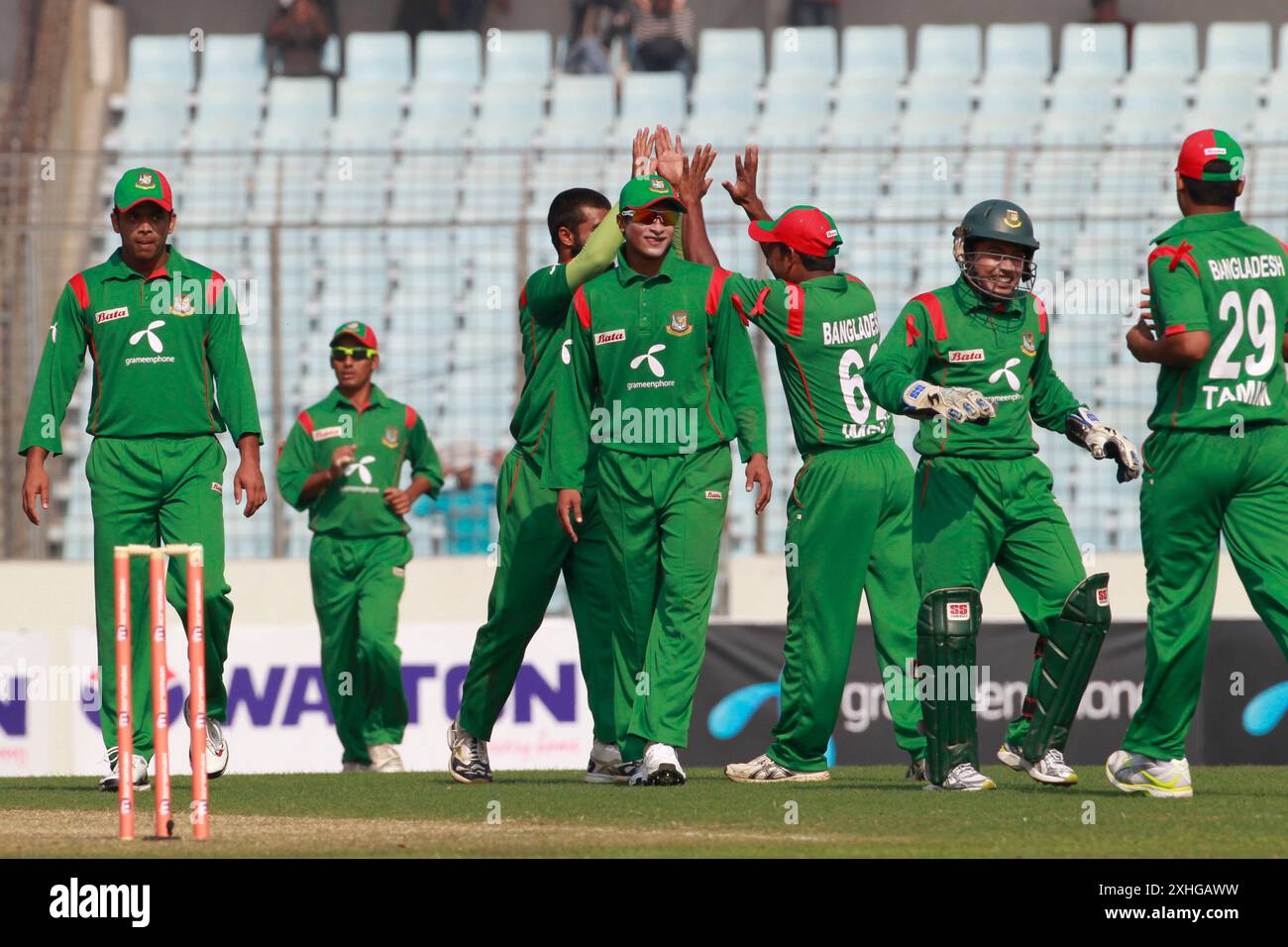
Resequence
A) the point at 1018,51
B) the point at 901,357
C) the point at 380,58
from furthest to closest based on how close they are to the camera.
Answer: the point at 380,58, the point at 1018,51, the point at 901,357

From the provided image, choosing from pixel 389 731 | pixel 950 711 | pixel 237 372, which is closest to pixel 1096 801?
pixel 950 711

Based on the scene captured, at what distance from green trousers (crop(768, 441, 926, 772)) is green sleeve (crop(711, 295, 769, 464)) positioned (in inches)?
14.6

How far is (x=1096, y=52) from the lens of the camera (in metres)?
19.8

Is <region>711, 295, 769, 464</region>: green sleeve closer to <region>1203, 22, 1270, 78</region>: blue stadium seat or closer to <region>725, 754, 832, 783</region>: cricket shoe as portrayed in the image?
<region>725, 754, 832, 783</region>: cricket shoe

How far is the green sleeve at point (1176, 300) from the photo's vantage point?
7375 millimetres

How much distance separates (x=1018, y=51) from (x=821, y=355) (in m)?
12.4

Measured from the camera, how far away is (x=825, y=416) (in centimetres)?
856

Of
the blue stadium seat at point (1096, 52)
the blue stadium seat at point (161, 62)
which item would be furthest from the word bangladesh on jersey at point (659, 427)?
the blue stadium seat at point (161, 62)

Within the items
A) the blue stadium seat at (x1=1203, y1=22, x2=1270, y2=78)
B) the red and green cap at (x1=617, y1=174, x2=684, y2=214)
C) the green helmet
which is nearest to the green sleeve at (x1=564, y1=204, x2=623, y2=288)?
the red and green cap at (x1=617, y1=174, x2=684, y2=214)

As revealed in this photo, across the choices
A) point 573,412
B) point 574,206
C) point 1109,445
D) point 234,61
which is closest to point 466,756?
point 573,412

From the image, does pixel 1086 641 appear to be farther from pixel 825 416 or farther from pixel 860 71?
pixel 860 71

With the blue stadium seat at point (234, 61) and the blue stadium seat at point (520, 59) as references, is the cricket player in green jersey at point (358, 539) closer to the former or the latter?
the blue stadium seat at point (520, 59)

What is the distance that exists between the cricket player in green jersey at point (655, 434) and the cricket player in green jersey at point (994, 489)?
0.65 m

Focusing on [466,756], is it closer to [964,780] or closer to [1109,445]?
[964,780]
